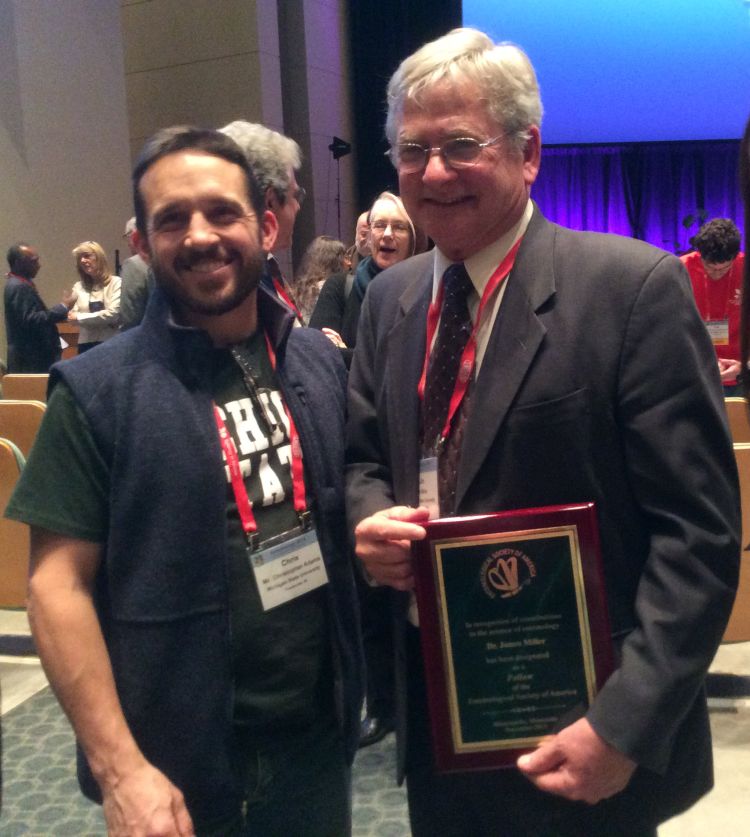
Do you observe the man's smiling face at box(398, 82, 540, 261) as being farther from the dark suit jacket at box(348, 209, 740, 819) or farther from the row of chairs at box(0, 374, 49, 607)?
the row of chairs at box(0, 374, 49, 607)

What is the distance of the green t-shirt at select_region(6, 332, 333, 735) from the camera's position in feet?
4.11

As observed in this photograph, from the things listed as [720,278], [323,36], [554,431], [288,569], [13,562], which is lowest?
[13,562]

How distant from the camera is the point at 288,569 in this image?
1396 mm

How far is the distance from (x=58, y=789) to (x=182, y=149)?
6.73 ft

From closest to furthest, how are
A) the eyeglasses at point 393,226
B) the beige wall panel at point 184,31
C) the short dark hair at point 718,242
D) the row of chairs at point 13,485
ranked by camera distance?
the row of chairs at point 13,485, the eyeglasses at point 393,226, the short dark hair at point 718,242, the beige wall panel at point 184,31

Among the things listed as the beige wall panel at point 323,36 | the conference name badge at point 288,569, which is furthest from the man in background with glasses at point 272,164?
the beige wall panel at point 323,36

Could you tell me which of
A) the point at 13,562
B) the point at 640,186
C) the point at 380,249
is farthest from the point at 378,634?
the point at 640,186

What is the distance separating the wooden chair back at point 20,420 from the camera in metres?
3.59

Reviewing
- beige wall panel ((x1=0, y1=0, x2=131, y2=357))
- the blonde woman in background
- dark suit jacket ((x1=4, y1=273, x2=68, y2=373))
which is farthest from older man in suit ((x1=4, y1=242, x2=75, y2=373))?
beige wall panel ((x1=0, y1=0, x2=131, y2=357))

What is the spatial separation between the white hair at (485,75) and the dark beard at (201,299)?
370mm

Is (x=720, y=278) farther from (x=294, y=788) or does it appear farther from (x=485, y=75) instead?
(x=294, y=788)

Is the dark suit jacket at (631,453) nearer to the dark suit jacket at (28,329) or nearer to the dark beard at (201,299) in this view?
the dark beard at (201,299)

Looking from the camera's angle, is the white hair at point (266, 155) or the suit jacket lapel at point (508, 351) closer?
the suit jacket lapel at point (508, 351)

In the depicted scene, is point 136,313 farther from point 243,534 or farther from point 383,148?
point 383,148
